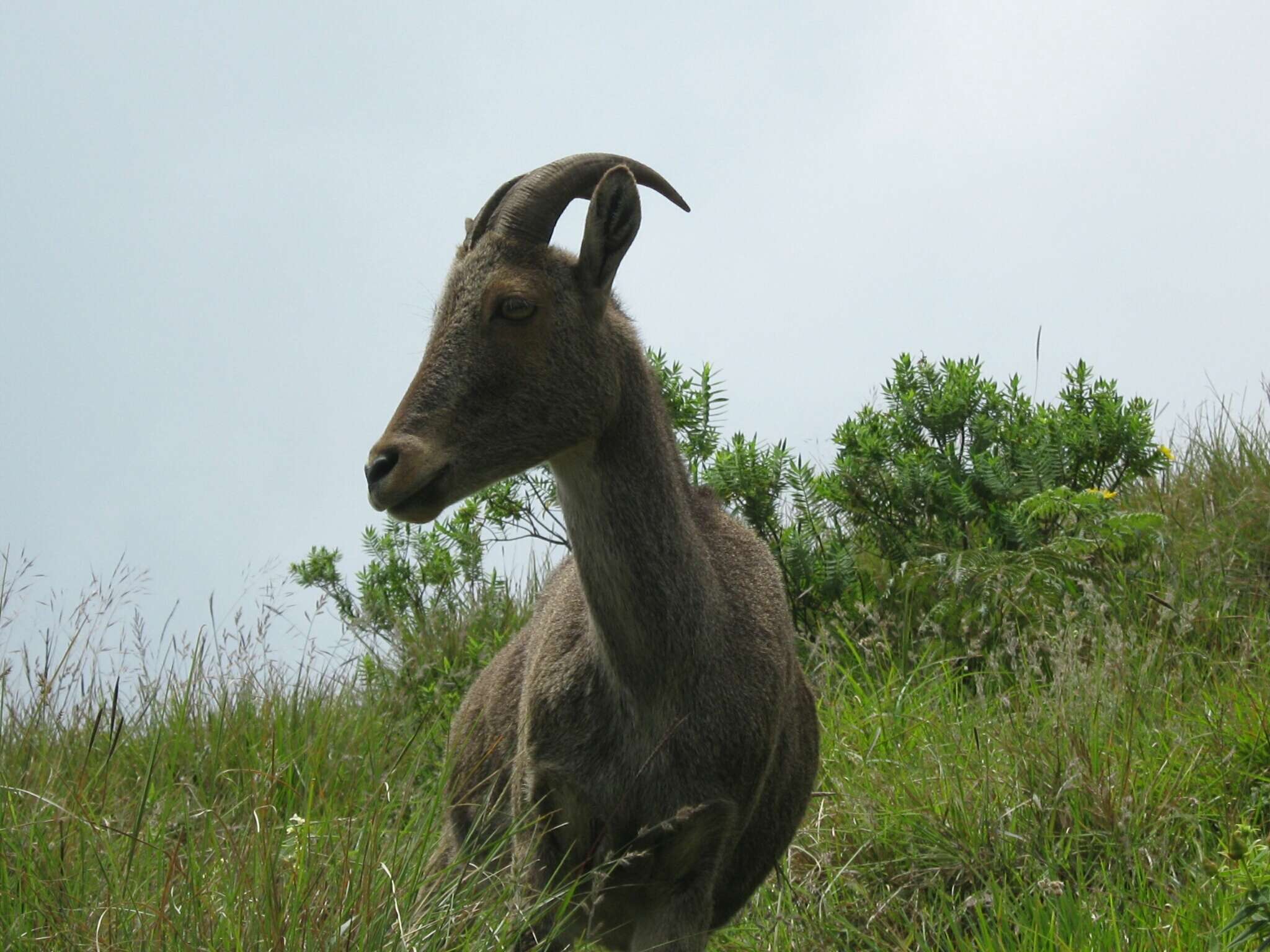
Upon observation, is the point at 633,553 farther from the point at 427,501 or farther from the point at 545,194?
the point at 545,194

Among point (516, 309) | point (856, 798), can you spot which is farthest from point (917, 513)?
point (516, 309)

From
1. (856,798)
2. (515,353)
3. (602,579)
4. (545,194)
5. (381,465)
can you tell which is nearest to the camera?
(381,465)

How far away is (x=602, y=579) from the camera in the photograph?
439 centimetres

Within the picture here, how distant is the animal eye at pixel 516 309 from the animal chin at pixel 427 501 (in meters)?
0.50

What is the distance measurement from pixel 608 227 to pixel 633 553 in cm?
102

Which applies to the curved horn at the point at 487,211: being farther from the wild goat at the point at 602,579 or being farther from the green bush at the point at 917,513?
the green bush at the point at 917,513

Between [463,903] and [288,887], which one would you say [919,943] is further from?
[288,887]

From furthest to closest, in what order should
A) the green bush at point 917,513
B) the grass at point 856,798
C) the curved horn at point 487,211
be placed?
the green bush at point 917,513, the curved horn at point 487,211, the grass at point 856,798

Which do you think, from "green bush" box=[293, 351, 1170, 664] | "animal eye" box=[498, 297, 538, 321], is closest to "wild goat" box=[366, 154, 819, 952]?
"animal eye" box=[498, 297, 538, 321]

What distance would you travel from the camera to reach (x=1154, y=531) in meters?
8.22

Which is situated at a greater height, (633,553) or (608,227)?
(608,227)

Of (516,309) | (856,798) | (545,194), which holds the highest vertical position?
(545,194)

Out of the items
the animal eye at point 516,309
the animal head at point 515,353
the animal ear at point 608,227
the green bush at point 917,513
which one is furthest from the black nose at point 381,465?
the green bush at point 917,513

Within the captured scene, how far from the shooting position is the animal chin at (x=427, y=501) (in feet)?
13.3
